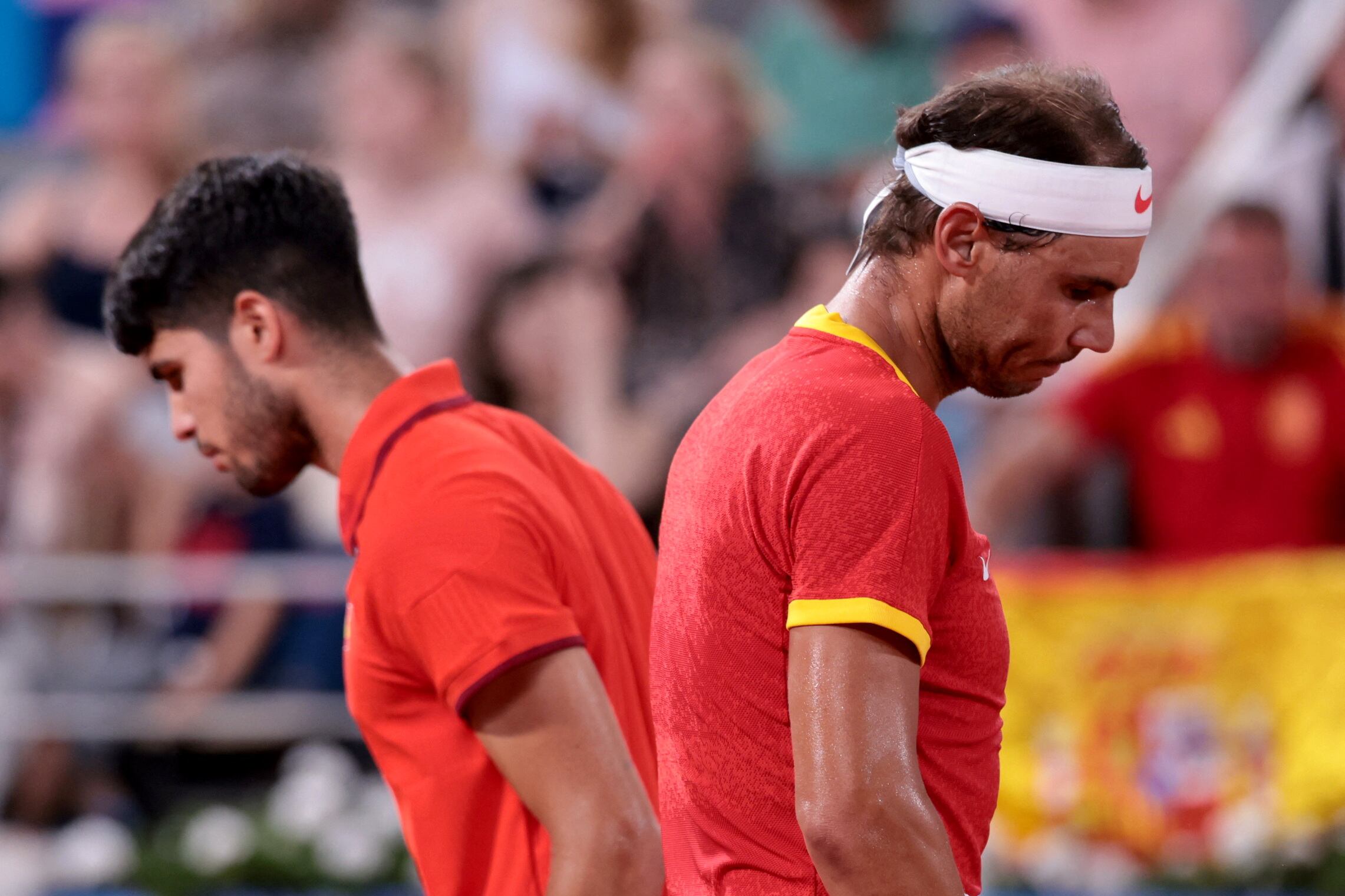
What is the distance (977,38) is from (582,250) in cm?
216

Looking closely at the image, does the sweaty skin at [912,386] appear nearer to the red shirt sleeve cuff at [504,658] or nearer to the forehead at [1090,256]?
the forehead at [1090,256]

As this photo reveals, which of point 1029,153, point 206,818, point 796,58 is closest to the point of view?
point 1029,153

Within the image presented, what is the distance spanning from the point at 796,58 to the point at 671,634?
6811mm

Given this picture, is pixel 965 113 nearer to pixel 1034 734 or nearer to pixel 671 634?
pixel 671 634

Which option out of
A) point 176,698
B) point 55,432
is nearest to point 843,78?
point 55,432

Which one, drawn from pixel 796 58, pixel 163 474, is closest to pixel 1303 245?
pixel 796 58

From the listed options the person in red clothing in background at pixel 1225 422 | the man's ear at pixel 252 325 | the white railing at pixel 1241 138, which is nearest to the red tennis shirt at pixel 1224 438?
the person in red clothing in background at pixel 1225 422

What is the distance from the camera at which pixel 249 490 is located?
9.09ft

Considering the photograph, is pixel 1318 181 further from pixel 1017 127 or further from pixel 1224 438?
pixel 1017 127

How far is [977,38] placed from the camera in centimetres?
798

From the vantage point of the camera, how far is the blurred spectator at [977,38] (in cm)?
793

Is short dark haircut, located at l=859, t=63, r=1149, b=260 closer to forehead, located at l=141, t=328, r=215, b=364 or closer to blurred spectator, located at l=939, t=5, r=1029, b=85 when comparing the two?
forehead, located at l=141, t=328, r=215, b=364

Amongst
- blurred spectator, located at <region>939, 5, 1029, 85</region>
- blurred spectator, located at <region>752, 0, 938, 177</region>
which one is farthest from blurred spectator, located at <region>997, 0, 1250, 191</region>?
blurred spectator, located at <region>752, 0, 938, 177</region>

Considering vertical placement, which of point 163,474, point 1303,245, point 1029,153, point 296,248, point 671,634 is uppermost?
point 1029,153
